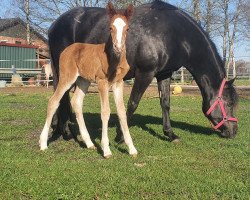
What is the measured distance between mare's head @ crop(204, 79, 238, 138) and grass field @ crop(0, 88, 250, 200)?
21 centimetres

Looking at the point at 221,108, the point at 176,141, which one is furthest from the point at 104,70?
the point at 221,108

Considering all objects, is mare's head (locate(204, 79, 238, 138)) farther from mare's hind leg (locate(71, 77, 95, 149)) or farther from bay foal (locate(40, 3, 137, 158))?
mare's hind leg (locate(71, 77, 95, 149))

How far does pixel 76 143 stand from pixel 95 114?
4104 mm

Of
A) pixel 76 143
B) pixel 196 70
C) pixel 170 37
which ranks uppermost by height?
pixel 170 37

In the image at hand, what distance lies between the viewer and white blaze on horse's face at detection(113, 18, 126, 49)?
4836 millimetres

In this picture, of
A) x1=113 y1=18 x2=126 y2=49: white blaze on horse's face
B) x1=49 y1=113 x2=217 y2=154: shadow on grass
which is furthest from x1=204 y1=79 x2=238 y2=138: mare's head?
x1=113 y1=18 x2=126 y2=49: white blaze on horse's face

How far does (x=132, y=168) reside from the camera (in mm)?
4879

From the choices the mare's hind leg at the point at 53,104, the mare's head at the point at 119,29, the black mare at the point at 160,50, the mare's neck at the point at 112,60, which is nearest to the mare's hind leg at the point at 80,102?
the mare's hind leg at the point at 53,104

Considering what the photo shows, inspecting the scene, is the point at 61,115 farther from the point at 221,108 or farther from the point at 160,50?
the point at 221,108

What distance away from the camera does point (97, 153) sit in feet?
19.2

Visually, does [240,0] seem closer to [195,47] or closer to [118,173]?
[195,47]

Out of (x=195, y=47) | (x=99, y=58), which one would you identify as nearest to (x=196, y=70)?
(x=195, y=47)

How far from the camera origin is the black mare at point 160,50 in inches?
265

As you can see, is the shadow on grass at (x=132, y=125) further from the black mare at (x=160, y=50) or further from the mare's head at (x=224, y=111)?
the mare's head at (x=224, y=111)
